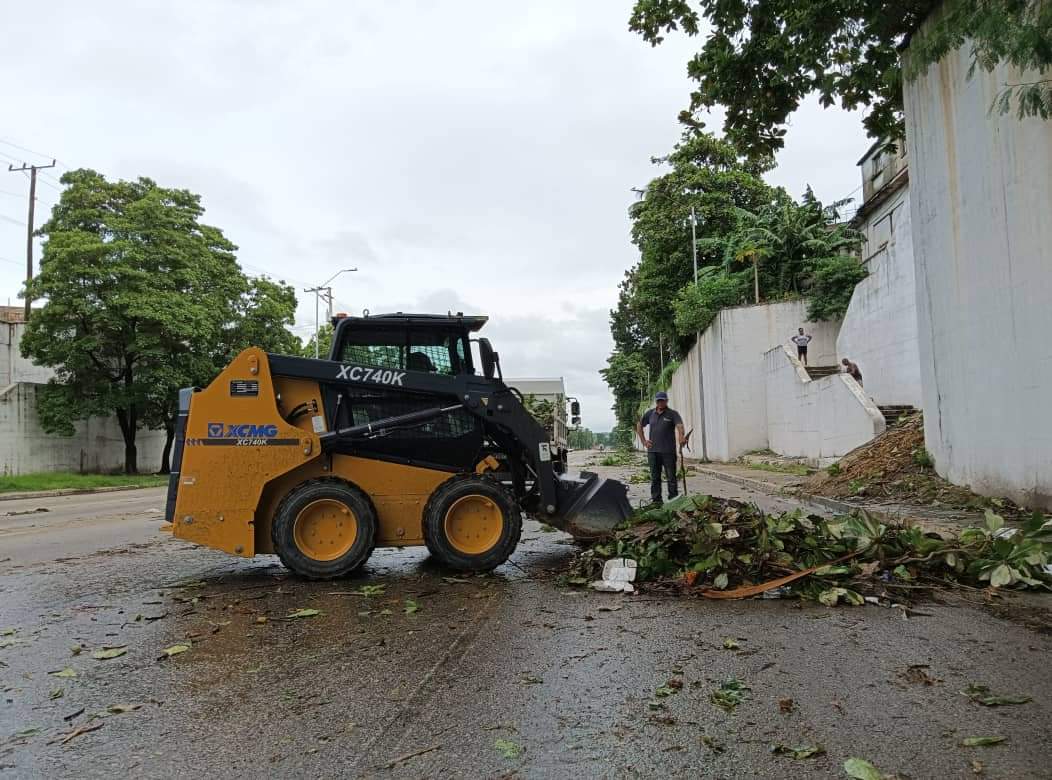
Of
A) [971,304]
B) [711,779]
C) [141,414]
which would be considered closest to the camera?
[711,779]

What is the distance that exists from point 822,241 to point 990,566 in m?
25.5

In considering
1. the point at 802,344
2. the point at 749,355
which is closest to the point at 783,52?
the point at 802,344

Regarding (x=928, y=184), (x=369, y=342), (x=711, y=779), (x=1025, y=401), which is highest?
(x=928, y=184)

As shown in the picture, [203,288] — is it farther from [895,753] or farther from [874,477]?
[895,753]

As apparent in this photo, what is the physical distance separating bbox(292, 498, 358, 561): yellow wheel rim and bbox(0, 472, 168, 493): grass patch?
62.3ft

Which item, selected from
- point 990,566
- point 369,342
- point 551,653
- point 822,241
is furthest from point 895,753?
point 822,241

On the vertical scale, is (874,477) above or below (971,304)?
below

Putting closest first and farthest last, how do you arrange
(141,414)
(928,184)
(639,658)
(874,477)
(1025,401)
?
(639,658) < (1025,401) < (928,184) < (874,477) < (141,414)

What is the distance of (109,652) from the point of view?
4.78 meters

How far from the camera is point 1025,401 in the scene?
366 inches

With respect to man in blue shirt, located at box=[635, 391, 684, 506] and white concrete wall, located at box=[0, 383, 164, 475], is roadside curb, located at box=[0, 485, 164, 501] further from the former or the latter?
man in blue shirt, located at box=[635, 391, 684, 506]

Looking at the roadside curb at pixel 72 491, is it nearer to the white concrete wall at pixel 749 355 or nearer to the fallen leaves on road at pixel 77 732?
the fallen leaves on road at pixel 77 732

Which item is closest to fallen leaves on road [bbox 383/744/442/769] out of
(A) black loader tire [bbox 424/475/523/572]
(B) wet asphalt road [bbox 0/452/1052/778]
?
(B) wet asphalt road [bbox 0/452/1052/778]

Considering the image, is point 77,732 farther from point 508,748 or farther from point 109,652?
point 508,748
